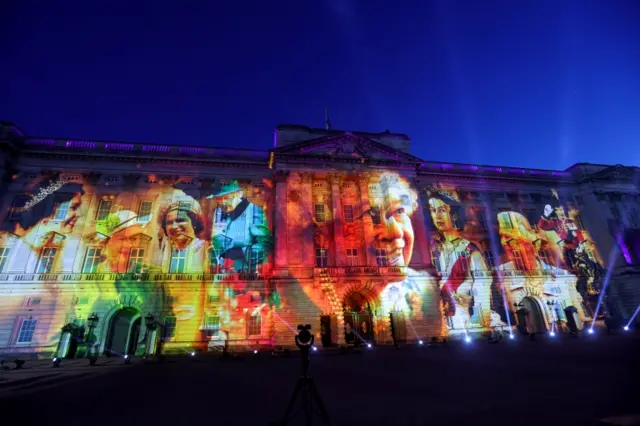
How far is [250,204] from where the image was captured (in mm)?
29156

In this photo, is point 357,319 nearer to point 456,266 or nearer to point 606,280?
point 456,266

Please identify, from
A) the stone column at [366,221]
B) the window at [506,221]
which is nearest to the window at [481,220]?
the window at [506,221]

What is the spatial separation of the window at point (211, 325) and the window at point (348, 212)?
14.2m

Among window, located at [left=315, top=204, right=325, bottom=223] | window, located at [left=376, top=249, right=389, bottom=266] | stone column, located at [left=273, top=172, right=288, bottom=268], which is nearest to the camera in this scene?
stone column, located at [left=273, top=172, right=288, bottom=268]

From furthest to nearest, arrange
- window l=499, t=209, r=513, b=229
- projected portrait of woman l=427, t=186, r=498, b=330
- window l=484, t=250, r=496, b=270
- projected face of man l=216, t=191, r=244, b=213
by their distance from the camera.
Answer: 1. window l=499, t=209, r=513, b=229
2. window l=484, t=250, r=496, b=270
3. projected portrait of woman l=427, t=186, r=498, b=330
4. projected face of man l=216, t=191, r=244, b=213

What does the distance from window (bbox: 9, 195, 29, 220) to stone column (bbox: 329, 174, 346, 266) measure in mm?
26822

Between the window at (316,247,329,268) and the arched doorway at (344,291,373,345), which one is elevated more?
the window at (316,247,329,268)

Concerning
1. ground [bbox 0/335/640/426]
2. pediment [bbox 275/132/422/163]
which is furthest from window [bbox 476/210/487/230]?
ground [bbox 0/335/640/426]

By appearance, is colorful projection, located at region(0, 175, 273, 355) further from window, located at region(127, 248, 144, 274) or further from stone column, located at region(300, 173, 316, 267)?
stone column, located at region(300, 173, 316, 267)

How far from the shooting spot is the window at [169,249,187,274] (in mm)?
25719

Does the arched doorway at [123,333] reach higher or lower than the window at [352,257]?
lower

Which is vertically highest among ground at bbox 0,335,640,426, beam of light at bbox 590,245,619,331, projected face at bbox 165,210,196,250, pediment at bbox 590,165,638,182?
pediment at bbox 590,165,638,182

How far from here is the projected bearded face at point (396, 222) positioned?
92.6 feet

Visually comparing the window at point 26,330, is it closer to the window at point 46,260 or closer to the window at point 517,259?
the window at point 46,260
